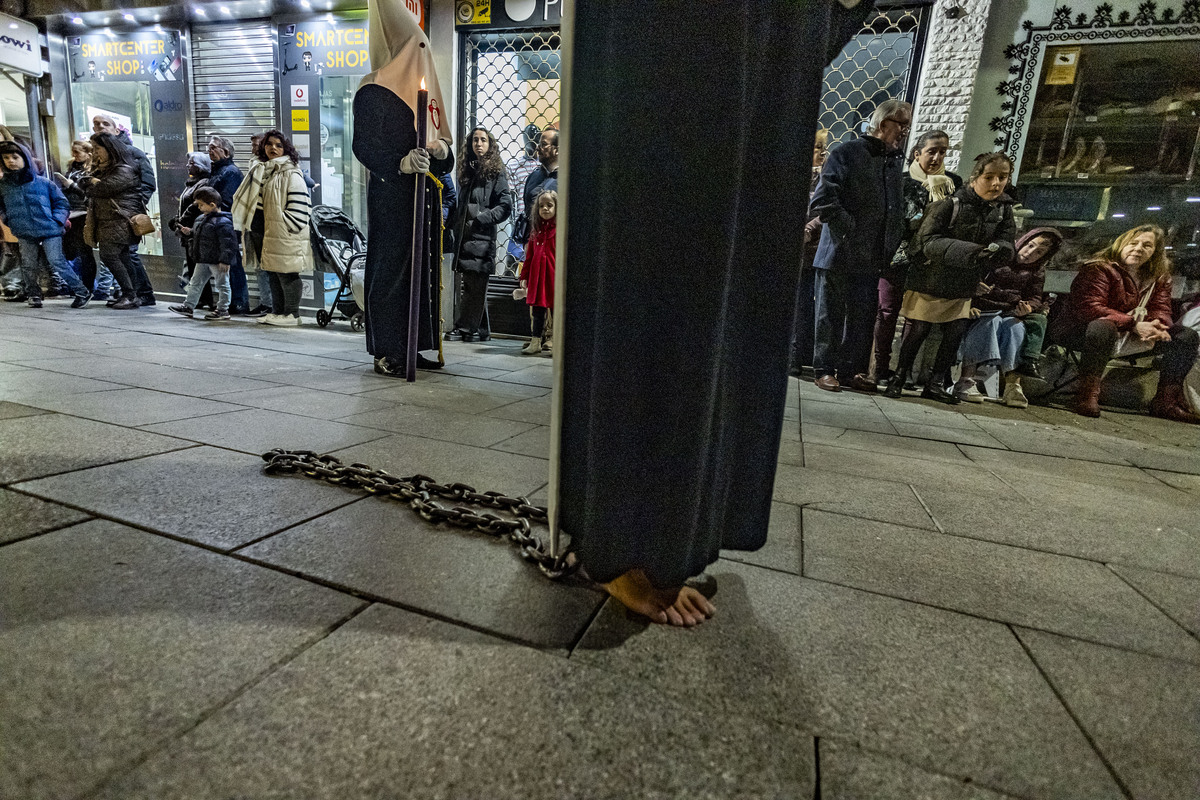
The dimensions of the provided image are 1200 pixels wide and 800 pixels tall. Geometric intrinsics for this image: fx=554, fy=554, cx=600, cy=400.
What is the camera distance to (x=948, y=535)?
1.87m

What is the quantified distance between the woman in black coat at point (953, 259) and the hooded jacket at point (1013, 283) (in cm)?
18

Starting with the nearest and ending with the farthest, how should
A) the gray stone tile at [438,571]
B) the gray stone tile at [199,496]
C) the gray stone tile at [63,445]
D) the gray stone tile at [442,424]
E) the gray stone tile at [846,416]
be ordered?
the gray stone tile at [438,571] < the gray stone tile at [199,496] < the gray stone tile at [63,445] < the gray stone tile at [442,424] < the gray stone tile at [846,416]

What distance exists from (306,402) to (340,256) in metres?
4.23

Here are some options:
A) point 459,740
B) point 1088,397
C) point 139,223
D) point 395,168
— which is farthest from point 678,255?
point 139,223

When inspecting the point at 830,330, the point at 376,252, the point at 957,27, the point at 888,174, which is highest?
the point at 957,27

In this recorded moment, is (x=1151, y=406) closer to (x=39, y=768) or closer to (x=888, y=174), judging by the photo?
(x=888, y=174)

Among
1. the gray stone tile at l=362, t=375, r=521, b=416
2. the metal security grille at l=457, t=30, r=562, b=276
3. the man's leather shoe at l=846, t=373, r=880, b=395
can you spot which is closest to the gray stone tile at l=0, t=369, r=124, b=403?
the gray stone tile at l=362, t=375, r=521, b=416

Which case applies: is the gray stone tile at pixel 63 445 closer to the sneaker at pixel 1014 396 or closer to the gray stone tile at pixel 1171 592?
the gray stone tile at pixel 1171 592

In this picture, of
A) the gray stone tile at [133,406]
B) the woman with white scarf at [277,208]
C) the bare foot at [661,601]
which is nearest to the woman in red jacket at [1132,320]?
the bare foot at [661,601]

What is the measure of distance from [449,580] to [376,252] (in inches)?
121

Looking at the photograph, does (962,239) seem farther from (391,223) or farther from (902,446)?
(391,223)

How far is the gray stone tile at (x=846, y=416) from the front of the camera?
3.61 m

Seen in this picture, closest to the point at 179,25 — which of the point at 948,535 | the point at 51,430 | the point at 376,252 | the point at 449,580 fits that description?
the point at 376,252

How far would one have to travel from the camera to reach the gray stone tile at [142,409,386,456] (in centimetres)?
227
